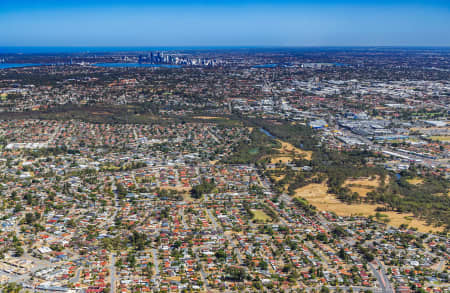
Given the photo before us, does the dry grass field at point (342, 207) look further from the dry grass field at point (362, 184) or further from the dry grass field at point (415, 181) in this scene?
the dry grass field at point (415, 181)

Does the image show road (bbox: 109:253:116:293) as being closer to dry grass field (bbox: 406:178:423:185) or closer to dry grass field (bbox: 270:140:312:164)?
dry grass field (bbox: 270:140:312:164)

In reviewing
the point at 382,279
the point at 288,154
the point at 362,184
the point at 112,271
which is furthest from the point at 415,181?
the point at 112,271

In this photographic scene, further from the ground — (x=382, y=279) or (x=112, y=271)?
(x=112, y=271)

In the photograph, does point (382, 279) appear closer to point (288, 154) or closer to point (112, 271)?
point (112, 271)

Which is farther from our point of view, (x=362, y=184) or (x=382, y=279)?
(x=362, y=184)

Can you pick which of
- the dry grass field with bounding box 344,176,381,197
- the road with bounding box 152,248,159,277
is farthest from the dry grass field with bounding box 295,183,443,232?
the road with bounding box 152,248,159,277

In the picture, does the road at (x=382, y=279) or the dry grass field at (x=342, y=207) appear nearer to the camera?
the road at (x=382, y=279)

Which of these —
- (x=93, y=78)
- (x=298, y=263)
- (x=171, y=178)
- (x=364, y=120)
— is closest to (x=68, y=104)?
(x=93, y=78)

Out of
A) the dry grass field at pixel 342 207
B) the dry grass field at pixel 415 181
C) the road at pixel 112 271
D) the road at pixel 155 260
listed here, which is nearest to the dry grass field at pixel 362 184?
the dry grass field at pixel 342 207
